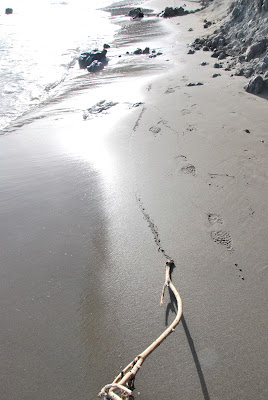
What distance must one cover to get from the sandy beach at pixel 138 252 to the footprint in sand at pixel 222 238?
0.05 ft

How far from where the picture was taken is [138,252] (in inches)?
90.9

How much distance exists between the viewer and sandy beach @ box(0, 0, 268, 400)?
166 centimetres

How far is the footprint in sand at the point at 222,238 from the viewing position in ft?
7.55

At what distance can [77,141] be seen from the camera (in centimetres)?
398

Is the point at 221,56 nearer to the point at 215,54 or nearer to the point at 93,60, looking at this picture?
the point at 215,54

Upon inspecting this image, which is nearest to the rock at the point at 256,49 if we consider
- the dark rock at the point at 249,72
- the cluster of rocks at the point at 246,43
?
the cluster of rocks at the point at 246,43

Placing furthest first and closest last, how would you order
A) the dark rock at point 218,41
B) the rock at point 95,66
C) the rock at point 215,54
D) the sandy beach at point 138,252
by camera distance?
the rock at point 95,66
the dark rock at point 218,41
the rock at point 215,54
the sandy beach at point 138,252

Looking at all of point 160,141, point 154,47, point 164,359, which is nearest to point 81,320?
point 164,359

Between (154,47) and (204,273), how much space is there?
851 centimetres

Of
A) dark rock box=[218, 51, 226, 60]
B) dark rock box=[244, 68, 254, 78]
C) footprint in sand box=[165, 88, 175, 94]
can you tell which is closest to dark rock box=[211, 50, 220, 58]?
dark rock box=[218, 51, 226, 60]

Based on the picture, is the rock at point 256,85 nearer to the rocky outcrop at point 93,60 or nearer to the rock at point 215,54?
the rock at point 215,54

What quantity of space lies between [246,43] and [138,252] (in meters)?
5.64

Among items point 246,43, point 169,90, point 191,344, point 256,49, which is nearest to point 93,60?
point 169,90

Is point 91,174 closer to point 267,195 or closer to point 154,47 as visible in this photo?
point 267,195
